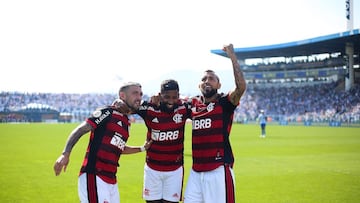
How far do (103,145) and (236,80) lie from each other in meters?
2.09

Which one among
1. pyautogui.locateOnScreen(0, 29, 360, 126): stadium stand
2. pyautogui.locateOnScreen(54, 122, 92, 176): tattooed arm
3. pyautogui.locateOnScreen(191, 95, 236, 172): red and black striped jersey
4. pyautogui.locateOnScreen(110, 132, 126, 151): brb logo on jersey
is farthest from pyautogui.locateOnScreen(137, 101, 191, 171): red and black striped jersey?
pyautogui.locateOnScreen(0, 29, 360, 126): stadium stand

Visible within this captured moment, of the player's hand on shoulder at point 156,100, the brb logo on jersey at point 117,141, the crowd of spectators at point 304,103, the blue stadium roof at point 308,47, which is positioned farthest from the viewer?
the crowd of spectators at point 304,103

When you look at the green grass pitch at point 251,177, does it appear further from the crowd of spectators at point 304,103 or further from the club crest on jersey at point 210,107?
the crowd of spectators at point 304,103

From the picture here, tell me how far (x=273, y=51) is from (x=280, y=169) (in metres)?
56.7

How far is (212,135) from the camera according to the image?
5.61 m

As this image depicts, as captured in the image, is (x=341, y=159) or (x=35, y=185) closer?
(x=35, y=185)

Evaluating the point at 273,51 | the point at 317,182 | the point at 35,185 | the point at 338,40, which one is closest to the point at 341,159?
the point at 317,182

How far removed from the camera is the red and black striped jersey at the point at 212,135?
18.4 ft

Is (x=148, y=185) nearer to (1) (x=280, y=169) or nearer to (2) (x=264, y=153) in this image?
(1) (x=280, y=169)

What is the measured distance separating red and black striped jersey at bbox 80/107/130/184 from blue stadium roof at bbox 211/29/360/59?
50.5 m

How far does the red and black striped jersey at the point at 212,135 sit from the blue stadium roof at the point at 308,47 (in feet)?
162

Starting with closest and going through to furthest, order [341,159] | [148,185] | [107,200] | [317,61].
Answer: [107,200] → [148,185] → [341,159] → [317,61]

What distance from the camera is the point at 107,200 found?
5.05 metres

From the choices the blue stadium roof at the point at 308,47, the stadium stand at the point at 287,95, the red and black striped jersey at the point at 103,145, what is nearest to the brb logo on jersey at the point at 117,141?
the red and black striped jersey at the point at 103,145
